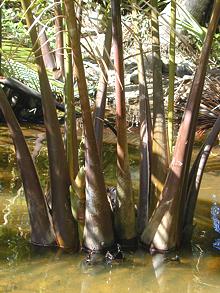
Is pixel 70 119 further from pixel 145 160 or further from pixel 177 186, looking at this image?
pixel 177 186

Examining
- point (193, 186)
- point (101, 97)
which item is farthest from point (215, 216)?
point (101, 97)

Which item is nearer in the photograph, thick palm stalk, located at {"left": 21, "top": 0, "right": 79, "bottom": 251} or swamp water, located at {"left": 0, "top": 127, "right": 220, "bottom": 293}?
swamp water, located at {"left": 0, "top": 127, "right": 220, "bottom": 293}

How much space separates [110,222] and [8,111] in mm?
783

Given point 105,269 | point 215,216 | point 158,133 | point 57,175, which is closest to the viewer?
point 105,269

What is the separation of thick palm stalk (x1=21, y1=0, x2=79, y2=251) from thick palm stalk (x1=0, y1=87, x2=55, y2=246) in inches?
2.1

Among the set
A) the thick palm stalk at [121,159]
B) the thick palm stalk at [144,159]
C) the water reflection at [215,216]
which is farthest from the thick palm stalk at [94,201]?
the water reflection at [215,216]

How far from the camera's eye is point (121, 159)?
9.43 ft

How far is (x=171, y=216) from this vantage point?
2859mm

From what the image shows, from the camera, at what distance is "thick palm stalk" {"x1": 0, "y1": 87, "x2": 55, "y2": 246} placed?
9.14ft

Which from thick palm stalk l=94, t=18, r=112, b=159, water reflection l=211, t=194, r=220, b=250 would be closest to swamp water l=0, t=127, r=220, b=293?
water reflection l=211, t=194, r=220, b=250

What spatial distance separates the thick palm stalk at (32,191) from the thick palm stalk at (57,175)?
53 millimetres

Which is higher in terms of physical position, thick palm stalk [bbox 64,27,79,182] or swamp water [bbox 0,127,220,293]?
thick palm stalk [bbox 64,27,79,182]

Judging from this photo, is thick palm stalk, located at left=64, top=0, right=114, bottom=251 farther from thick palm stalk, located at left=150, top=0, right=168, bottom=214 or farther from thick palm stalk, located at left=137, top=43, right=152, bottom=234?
thick palm stalk, located at left=150, top=0, right=168, bottom=214

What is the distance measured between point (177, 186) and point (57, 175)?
0.62m
